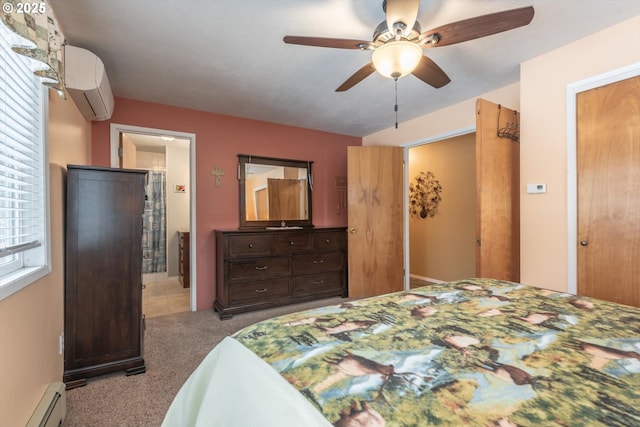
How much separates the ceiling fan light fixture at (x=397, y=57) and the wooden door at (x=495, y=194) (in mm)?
1057

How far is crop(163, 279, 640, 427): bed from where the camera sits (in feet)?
1.96

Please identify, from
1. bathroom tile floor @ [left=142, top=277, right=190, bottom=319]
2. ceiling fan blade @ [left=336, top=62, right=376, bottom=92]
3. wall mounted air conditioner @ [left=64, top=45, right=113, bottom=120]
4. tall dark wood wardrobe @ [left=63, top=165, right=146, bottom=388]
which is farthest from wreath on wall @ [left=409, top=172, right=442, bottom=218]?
wall mounted air conditioner @ [left=64, top=45, right=113, bottom=120]

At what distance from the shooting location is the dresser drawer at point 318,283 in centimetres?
363

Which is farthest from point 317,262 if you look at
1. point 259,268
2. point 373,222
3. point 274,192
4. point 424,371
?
point 424,371

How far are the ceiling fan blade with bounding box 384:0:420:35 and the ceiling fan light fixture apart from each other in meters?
0.09

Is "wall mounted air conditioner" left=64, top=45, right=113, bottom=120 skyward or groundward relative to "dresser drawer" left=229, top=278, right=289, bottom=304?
skyward

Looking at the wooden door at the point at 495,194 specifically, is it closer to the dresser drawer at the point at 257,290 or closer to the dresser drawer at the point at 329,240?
the dresser drawer at the point at 329,240

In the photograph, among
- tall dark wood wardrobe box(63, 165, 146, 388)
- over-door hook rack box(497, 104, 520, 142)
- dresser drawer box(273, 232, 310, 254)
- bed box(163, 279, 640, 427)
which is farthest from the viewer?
dresser drawer box(273, 232, 310, 254)

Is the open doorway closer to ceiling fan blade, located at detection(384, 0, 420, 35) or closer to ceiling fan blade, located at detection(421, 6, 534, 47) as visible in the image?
ceiling fan blade, located at detection(421, 6, 534, 47)

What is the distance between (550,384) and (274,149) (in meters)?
3.72

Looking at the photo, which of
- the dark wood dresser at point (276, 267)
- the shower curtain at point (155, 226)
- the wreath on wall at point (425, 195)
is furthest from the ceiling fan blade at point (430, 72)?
the shower curtain at point (155, 226)

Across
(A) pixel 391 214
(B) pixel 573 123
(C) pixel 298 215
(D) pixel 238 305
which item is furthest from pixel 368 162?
(D) pixel 238 305

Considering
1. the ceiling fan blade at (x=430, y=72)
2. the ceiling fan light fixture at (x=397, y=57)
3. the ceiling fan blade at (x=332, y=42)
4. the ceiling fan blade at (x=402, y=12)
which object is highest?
the ceiling fan blade at (x=402, y=12)

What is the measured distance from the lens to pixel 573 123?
221 cm
